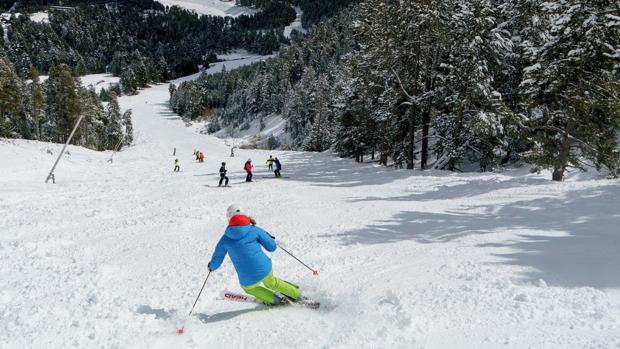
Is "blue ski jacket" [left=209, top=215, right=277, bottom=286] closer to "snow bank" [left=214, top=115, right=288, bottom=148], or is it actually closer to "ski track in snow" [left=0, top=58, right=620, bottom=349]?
"ski track in snow" [left=0, top=58, right=620, bottom=349]

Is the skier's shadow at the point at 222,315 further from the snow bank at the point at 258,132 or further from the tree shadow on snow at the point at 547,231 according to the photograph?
the snow bank at the point at 258,132

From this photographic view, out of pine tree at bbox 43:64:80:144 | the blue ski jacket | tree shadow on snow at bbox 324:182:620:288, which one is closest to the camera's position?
the blue ski jacket

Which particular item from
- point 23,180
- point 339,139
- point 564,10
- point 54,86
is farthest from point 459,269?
point 54,86

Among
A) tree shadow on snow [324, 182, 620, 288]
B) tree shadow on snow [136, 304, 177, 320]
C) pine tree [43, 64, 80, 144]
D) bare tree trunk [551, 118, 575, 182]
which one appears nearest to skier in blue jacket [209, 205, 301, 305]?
tree shadow on snow [136, 304, 177, 320]

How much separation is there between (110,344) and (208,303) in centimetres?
181

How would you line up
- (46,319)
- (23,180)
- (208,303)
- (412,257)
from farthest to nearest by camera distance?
(23,180), (412,257), (208,303), (46,319)

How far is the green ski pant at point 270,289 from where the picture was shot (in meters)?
6.47

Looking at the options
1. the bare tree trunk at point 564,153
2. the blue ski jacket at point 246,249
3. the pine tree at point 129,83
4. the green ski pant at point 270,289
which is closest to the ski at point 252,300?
the green ski pant at point 270,289

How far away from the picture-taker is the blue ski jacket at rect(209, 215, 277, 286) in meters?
6.30

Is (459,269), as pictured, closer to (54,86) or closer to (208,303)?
(208,303)

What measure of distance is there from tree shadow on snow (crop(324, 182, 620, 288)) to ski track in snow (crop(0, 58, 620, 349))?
45mm

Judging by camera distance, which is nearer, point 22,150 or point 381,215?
point 381,215

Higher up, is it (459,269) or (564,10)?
(564,10)

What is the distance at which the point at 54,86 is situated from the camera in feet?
214
